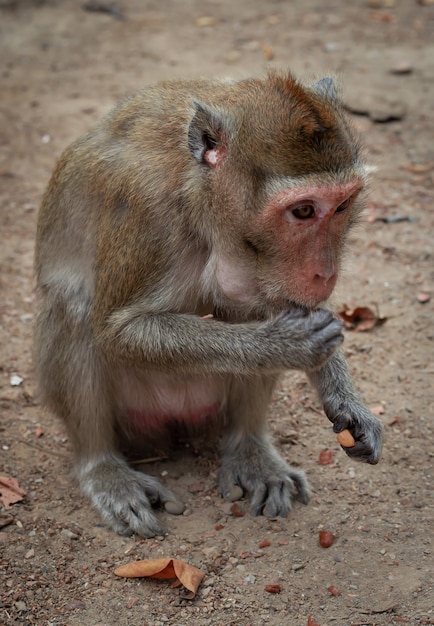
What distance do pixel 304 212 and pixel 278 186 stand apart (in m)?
0.16

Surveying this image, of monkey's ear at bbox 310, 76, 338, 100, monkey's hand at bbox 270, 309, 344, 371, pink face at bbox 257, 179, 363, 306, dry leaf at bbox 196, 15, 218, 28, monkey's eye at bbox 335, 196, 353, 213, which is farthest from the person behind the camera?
dry leaf at bbox 196, 15, 218, 28

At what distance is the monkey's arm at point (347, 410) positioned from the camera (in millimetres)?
4449

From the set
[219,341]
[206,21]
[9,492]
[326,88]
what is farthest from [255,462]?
[206,21]

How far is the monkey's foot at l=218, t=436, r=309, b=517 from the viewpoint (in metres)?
4.75

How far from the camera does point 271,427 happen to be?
548 centimetres

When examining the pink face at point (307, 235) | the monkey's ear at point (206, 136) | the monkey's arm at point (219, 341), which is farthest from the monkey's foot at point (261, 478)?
the monkey's ear at point (206, 136)

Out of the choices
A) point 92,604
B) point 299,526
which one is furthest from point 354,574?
point 92,604

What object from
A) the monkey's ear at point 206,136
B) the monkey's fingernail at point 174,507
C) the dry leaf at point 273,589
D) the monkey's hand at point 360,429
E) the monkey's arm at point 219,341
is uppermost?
the monkey's ear at point 206,136

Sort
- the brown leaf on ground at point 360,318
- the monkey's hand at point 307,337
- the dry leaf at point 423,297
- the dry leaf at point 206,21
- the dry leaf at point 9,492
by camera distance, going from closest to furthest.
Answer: the monkey's hand at point 307,337 < the dry leaf at point 9,492 < the brown leaf on ground at point 360,318 < the dry leaf at point 423,297 < the dry leaf at point 206,21

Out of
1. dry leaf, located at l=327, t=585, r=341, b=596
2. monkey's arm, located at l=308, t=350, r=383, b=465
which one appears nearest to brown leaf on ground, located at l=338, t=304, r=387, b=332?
monkey's arm, located at l=308, t=350, r=383, b=465

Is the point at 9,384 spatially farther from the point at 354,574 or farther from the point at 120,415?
the point at 354,574

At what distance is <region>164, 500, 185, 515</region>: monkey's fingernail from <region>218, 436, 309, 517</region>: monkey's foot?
0.85 ft

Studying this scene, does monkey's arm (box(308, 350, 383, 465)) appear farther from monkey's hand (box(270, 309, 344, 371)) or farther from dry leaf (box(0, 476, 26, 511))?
dry leaf (box(0, 476, 26, 511))

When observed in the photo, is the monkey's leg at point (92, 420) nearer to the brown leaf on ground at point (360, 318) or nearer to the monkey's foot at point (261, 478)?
the monkey's foot at point (261, 478)
